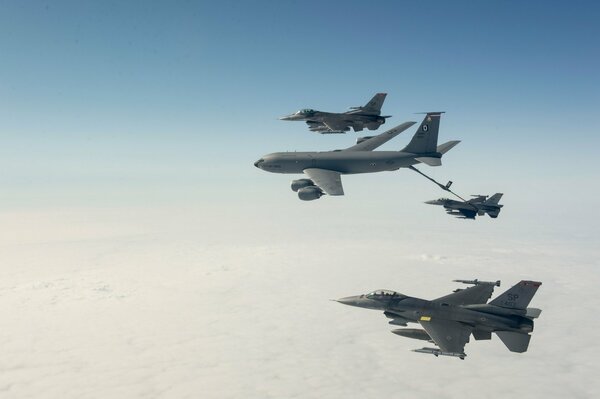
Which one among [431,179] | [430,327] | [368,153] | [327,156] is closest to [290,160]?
[327,156]

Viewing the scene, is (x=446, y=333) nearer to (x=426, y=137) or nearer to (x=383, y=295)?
(x=383, y=295)

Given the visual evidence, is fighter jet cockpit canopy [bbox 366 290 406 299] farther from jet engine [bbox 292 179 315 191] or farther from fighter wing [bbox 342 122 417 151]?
fighter wing [bbox 342 122 417 151]

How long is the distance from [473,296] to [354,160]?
2984cm

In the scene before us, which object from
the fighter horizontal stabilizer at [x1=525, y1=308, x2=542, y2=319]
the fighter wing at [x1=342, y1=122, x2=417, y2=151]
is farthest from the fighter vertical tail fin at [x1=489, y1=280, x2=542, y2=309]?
the fighter wing at [x1=342, y1=122, x2=417, y2=151]

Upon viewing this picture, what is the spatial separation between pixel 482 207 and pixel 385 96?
3000 centimetres

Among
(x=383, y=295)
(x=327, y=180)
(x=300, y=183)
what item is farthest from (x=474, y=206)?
(x=300, y=183)

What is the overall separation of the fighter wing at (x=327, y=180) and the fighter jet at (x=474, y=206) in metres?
26.1

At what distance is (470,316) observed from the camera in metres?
54.2

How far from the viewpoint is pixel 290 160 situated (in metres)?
69.3

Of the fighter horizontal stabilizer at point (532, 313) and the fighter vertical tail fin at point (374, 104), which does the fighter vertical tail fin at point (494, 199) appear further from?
the fighter vertical tail fin at point (374, 104)

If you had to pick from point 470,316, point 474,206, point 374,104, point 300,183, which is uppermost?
point 374,104

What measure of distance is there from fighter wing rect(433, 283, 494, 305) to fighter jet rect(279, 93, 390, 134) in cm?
3799

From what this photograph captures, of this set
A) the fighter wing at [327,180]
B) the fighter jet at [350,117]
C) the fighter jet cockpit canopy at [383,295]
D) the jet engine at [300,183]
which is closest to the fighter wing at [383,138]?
the fighter jet at [350,117]

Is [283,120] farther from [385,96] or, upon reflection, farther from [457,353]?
[457,353]
